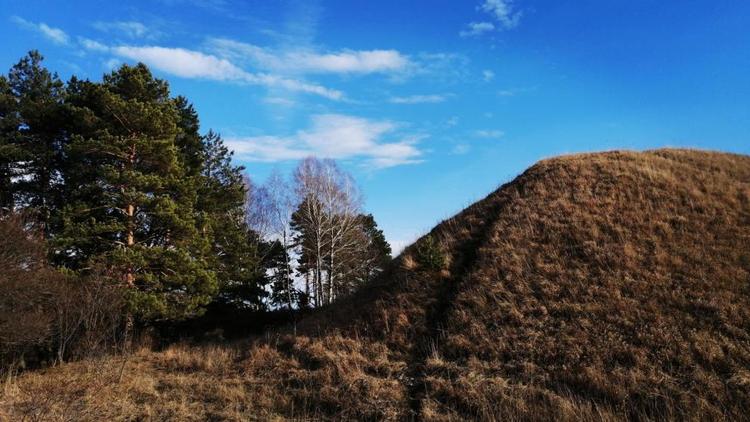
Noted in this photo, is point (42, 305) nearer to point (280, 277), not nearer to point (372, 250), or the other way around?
point (280, 277)

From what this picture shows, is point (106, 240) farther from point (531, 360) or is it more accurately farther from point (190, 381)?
point (531, 360)

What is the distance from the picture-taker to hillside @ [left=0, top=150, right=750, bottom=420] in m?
7.70

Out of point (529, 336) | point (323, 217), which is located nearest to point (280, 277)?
point (323, 217)

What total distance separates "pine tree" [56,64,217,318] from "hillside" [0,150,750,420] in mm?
4539

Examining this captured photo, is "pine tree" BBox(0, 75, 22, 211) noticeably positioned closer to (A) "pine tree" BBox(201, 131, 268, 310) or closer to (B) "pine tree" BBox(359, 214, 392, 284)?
(A) "pine tree" BBox(201, 131, 268, 310)

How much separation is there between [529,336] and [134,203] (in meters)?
15.3

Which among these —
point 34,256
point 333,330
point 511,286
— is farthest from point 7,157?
point 511,286

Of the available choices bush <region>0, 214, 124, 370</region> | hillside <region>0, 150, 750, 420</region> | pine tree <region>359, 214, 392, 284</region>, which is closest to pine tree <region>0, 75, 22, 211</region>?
bush <region>0, 214, 124, 370</region>

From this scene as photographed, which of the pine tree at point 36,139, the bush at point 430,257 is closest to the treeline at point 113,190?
the pine tree at point 36,139

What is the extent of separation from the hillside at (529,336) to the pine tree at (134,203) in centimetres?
454

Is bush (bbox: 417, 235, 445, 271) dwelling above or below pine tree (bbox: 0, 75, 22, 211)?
below

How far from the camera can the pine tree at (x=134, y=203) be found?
56.9 feet

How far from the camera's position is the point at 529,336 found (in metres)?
9.67

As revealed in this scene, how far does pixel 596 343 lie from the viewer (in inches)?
348
